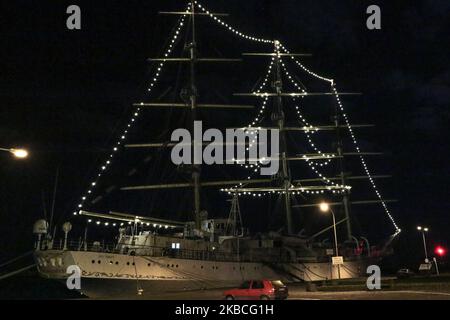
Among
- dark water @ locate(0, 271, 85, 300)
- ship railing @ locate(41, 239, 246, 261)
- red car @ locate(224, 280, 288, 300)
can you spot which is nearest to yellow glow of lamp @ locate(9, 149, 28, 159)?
red car @ locate(224, 280, 288, 300)

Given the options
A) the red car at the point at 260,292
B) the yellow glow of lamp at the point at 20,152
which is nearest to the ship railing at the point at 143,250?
the red car at the point at 260,292

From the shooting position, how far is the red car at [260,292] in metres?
21.2

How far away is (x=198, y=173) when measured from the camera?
45.3m

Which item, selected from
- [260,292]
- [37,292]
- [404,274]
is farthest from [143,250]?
[37,292]

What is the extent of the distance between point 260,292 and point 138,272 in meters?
15.0

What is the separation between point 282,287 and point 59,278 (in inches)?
680

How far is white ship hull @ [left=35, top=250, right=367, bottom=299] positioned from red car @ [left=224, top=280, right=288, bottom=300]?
32.0 feet

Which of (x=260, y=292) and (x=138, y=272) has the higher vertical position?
(x=138, y=272)

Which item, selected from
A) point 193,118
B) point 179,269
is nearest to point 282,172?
point 193,118

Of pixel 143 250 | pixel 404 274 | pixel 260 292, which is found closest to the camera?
pixel 260 292

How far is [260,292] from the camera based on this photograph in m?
21.4

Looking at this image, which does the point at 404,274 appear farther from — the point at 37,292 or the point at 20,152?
the point at 37,292
